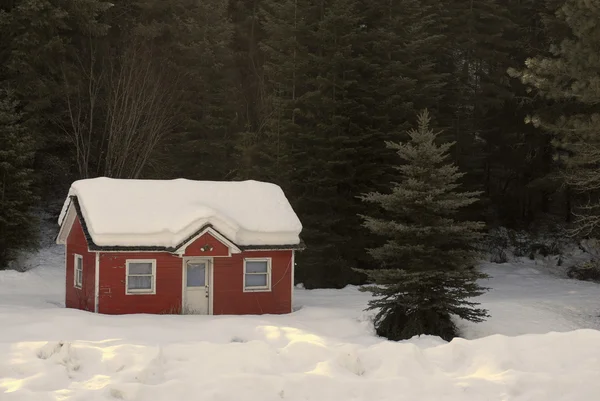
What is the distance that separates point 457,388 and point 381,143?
25232 mm

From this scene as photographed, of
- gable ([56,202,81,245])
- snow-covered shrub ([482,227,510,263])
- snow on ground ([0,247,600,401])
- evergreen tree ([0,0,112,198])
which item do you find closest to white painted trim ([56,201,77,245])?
gable ([56,202,81,245])

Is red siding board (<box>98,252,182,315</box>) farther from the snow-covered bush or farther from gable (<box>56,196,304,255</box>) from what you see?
the snow-covered bush

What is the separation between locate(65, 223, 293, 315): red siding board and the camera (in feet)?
69.5

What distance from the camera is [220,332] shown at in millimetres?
18328

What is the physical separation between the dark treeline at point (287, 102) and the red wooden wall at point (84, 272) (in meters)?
9.78

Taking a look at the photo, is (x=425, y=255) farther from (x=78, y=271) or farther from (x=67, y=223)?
(x=67, y=223)

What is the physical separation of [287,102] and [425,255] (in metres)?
15.9

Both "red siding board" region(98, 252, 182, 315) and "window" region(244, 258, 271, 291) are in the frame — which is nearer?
"red siding board" region(98, 252, 182, 315)

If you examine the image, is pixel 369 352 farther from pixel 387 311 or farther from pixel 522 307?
pixel 522 307

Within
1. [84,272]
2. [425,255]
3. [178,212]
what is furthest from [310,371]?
[84,272]

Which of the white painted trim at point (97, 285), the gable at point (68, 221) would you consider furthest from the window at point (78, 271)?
the white painted trim at point (97, 285)

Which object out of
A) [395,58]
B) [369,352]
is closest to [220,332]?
[369,352]

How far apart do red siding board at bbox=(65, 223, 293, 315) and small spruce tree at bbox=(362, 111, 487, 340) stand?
4035 mm

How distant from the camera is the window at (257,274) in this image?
2270 centimetres
